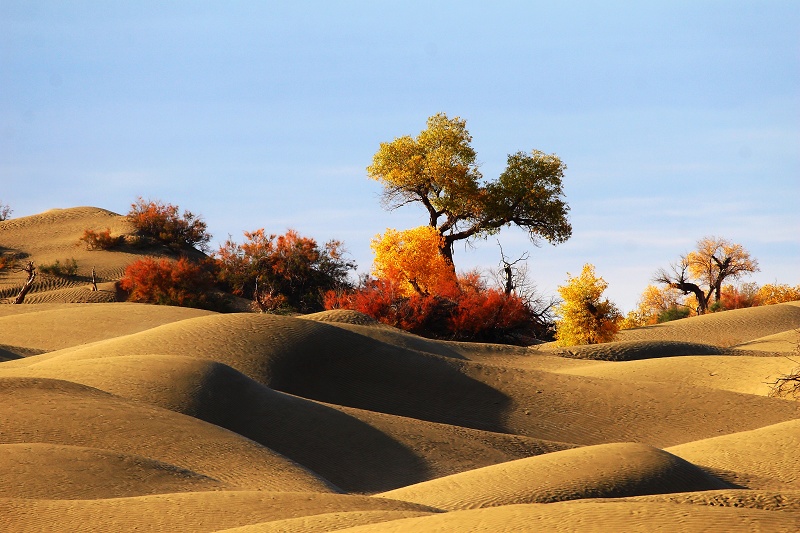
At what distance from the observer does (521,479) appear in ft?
38.4

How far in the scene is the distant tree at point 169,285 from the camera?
4331 centimetres

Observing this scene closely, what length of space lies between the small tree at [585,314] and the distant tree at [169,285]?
17.8 m

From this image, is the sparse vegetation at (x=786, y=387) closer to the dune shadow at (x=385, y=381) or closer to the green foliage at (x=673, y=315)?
the dune shadow at (x=385, y=381)

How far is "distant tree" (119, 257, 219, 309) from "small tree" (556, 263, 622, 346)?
58.5ft

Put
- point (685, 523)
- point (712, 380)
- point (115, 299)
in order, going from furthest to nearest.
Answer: point (115, 299) < point (712, 380) < point (685, 523)

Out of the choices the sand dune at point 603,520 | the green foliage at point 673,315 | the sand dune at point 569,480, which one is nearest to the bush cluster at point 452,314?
the green foliage at point 673,315

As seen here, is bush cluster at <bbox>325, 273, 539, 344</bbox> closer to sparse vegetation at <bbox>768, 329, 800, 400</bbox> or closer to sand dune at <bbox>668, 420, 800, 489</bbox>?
sparse vegetation at <bbox>768, 329, 800, 400</bbox>

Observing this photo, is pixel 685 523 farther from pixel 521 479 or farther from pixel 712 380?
pixel 712 380

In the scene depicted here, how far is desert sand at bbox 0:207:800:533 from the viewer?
886 centimetres

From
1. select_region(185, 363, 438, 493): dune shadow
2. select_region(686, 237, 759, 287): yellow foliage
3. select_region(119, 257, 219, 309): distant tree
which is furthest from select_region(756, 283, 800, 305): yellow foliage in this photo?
select_region(185, 363, 438, 493): dune shadow

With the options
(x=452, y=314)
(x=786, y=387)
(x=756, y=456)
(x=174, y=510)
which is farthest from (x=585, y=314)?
(x=174, y=510)

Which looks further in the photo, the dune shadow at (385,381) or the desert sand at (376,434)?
the dune shadow at (385,381)

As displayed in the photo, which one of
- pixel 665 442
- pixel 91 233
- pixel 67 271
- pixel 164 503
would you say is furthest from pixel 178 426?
pixel 91 233

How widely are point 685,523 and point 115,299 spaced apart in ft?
136
